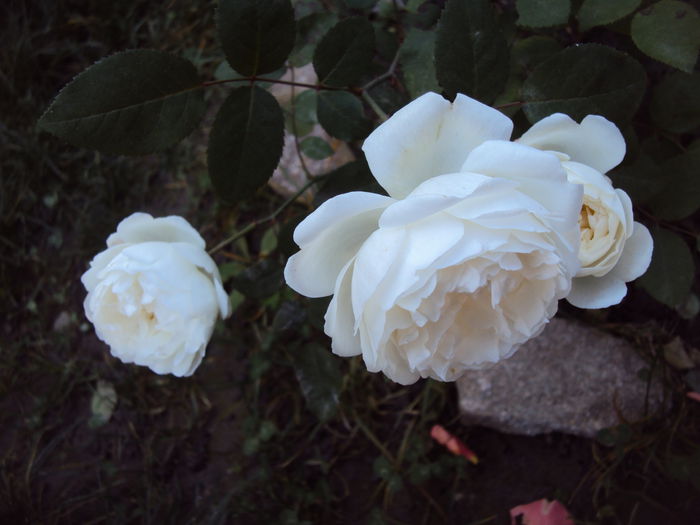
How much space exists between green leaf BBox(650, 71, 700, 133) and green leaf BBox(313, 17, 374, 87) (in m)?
0.53

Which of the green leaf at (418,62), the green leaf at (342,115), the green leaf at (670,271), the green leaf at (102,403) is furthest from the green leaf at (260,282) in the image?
the green leaf at (102,403)

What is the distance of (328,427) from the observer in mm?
1604

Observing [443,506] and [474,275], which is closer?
[474,275]

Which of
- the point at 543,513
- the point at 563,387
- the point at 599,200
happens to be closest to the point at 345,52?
the point at 599,200

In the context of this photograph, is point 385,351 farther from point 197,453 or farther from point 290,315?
point 197,453

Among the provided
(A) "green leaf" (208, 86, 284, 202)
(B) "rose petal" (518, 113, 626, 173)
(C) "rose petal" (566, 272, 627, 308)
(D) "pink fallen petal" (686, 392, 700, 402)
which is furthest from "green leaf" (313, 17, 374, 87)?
(D) "pink fallen petal" (686, 392, 700, 402)

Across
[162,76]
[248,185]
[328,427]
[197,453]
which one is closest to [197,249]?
[248,185]

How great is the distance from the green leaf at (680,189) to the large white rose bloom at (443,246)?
0.52 m

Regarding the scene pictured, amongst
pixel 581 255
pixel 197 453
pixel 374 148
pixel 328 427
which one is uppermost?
pixel 374 148

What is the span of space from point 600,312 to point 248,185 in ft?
3.20

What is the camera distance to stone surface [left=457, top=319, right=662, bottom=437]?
1.40m

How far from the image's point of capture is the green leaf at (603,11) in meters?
0.87

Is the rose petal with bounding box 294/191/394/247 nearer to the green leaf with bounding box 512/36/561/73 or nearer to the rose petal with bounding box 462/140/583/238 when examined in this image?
the rose petal with bounding box 462/140/583/238

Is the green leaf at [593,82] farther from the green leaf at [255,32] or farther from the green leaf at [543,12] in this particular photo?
the green leaf at [255,32]
